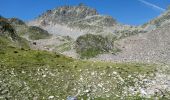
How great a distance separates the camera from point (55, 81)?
1126 inches

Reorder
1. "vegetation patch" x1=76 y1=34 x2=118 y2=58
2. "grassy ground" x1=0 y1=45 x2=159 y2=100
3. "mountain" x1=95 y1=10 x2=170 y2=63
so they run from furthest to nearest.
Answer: "vegetation patch" x1=76 y1=34 x2=118 y2=58
"mountain" x1=95 y1=10 x2=170 y2=63
"grassy ground" x1=0 y1=45 x2=159 y2=100

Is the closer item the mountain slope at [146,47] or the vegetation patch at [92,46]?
the mountain slope at [146,47]

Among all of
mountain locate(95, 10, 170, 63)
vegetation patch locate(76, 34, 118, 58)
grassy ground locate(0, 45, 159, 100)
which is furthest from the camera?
vegetation patch locate(76, 34, 118, 58)

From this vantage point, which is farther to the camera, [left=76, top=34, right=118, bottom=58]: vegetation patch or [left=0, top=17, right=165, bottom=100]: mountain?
[left=76, top=34, right=118, bottom=58]: vegetation patch

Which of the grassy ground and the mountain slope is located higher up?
the mountain slope

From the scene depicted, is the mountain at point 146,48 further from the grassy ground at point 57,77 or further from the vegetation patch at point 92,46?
the grassy ground at point 57,77

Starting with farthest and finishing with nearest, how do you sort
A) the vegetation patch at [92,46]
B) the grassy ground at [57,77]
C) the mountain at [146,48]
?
the vegetation patch at [92,46], the mountain at [146,48], the grassy ground at [57,77]

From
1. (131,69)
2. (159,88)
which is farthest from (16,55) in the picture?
(159,88)

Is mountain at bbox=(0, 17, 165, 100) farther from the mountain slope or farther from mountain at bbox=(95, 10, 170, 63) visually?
the mountain slope

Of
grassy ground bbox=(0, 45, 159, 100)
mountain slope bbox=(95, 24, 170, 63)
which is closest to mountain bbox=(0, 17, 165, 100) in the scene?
grassy ground bbox=(0, 45, 159, 100)

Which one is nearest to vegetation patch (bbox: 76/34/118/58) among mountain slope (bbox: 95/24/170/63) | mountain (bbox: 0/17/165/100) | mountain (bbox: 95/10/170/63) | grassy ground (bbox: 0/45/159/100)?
mountain (bbox: 95/10/170/63)

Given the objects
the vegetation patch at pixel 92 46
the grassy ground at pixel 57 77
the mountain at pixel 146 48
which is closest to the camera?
the grassy ground at pixel 57 77

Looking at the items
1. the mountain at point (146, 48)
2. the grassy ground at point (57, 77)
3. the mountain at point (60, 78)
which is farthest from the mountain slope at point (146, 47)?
the grassy ground at point (57, 77)

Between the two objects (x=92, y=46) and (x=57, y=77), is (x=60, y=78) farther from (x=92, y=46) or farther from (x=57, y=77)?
(x=92, y=46)
